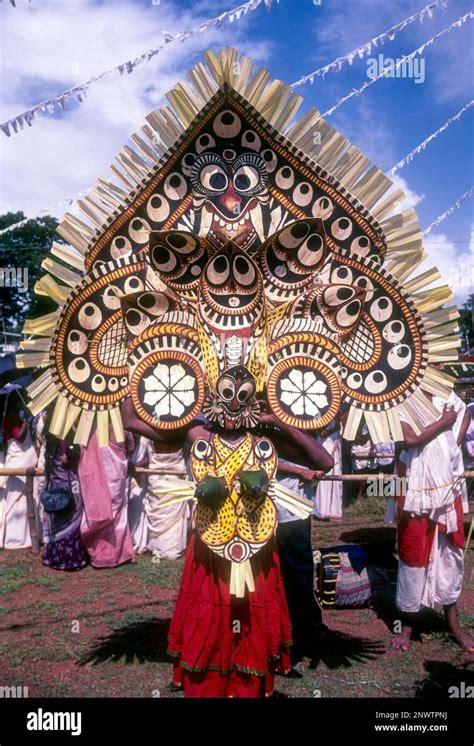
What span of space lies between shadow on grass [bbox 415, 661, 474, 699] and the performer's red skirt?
1.17 m

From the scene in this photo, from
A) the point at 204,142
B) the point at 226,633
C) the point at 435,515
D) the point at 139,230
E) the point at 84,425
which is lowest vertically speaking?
the point at 226,633

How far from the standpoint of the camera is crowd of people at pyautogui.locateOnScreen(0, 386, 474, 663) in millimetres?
4090

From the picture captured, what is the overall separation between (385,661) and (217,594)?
5.84 feet

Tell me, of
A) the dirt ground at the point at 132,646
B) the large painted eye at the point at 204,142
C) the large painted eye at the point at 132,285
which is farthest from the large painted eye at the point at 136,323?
the dirt ground at the point at 132,646

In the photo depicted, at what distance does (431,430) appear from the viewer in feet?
13.5

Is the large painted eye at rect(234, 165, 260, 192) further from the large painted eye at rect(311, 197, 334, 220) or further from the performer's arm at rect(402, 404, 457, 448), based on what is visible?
the performer's arm at rect(402, 404, 457, 448)

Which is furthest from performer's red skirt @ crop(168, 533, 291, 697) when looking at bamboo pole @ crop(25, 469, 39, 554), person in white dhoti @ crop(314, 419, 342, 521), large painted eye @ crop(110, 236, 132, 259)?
person in white dhoti @ crop(314, 419, 342, 521)

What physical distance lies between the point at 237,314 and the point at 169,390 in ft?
1.50

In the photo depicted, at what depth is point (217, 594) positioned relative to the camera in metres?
2.80

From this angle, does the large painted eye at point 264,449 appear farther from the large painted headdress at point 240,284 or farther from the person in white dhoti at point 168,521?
the person in white dhoti at point 168,521

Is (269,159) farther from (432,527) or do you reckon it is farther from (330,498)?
(330,498)

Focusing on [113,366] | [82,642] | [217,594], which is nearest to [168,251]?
[113,366]

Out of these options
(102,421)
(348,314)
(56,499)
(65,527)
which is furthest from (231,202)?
(65,527)
